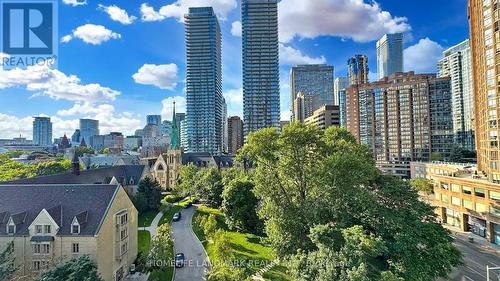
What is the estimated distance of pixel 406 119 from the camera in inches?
4469

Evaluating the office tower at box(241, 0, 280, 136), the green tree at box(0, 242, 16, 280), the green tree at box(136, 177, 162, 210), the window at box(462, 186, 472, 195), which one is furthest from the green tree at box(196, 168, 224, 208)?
the office tower at box(241, 0, 280, 136)

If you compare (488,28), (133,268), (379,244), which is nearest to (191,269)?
(133,268)

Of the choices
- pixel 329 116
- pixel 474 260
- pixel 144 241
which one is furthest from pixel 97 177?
pixel 329 116

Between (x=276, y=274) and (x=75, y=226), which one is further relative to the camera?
(x=276, y=274)

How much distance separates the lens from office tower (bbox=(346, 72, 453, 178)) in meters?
109

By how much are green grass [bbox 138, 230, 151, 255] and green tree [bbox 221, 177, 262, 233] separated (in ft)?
46.7

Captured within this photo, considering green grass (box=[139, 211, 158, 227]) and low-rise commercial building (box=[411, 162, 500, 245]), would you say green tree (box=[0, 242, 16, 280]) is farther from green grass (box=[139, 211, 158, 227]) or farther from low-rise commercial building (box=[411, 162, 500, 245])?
low-rise commercial building (box=[411, 162, 500, 245])

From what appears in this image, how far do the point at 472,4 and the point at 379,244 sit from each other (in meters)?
63.7

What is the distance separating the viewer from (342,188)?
1213 inches

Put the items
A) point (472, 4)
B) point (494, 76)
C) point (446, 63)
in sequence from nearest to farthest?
point (494, 76)
point (472, 4)
point (446, 63)

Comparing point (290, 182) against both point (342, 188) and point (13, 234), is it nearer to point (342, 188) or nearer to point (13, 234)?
point (342, 188)

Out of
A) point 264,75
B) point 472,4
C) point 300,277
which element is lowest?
point 300,277

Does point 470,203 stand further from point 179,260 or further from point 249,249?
point 179,260

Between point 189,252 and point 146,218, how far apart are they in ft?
76.0
